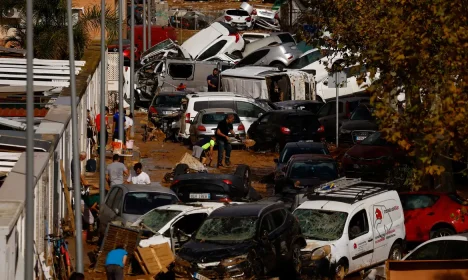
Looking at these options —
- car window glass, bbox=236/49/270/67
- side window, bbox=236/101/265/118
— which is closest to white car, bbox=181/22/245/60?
car window glass, bbox=236/49/270/67

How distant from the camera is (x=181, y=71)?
46.4 metres

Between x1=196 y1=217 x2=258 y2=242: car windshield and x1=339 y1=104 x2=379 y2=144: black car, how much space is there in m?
16.3

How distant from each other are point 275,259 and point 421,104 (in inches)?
202

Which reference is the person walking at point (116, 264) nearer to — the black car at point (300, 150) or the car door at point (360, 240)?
the car door at point (360, 240)

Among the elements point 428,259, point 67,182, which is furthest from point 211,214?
point 67,182

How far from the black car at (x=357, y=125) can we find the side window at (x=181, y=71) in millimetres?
10521

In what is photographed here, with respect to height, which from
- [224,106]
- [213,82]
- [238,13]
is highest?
[238,13]

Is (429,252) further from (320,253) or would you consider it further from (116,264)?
(116,264)

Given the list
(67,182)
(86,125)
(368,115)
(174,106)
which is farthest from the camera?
(174,106)

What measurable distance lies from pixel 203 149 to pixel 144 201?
943 cm

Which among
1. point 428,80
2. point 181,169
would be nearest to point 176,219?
point 428,80

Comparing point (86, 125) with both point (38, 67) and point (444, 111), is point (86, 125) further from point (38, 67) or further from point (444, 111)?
point (444, 111)

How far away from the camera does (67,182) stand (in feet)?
80.0

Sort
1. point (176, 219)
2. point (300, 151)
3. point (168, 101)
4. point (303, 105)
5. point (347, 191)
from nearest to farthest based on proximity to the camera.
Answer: point (176, 219)
point (347, 191)
point (300, 151)
point (303, 105)
point (168, 101)
